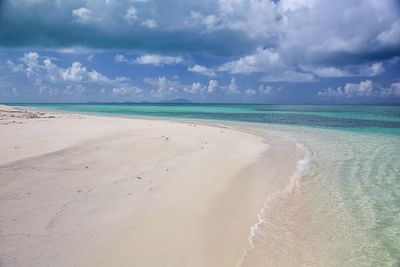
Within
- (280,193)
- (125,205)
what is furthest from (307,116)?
(125,205)

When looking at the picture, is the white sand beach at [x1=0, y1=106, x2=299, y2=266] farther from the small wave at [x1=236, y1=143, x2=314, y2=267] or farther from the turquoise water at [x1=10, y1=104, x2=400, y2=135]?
the turquoise water at [x1=10, y1=104, x2=400, y2=135]

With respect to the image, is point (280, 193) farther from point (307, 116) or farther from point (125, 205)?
point (307, 116)

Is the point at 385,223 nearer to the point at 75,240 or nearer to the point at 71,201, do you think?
the point at 75,240

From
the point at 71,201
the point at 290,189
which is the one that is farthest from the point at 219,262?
the point at 290,189

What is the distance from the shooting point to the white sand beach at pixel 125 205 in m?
5.05

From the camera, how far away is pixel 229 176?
10.5 meters

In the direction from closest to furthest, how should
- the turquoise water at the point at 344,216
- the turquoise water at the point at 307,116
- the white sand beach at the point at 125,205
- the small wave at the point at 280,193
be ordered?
the white sand beach at the point at 125,205 < the turquoise water at the point at 344,216 < the small wave at the point at 280,193 < the turquoise water at the point at 307,116

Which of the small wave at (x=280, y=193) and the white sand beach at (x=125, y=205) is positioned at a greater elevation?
the white sand beach at (x=125, y=205)

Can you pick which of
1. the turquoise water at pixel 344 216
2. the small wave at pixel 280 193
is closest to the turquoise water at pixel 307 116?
the small wave at pixel 280 193

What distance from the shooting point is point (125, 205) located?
7051 millimetres

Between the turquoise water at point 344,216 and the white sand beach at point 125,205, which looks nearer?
the white sand beach at point 125,205

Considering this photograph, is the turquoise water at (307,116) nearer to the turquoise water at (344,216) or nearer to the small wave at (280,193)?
the small wave at (280,193)

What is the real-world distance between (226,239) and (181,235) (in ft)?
2.60

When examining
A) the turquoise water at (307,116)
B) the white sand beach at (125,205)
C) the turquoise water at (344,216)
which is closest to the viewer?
the white sand beach at (125,205)
